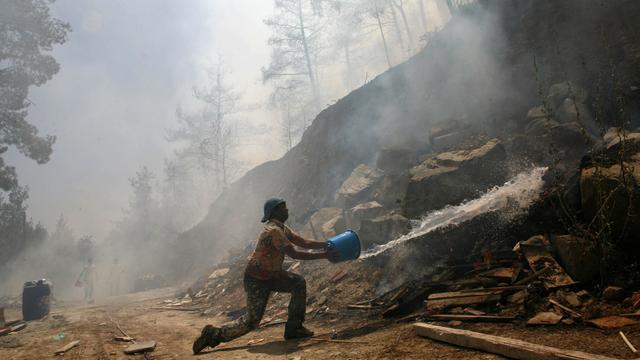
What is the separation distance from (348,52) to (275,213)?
1155 inches

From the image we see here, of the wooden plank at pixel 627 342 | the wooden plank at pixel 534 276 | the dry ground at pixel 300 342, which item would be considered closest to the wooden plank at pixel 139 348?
the dry ground at pixel 300 342

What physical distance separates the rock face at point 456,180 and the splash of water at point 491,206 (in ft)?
0.65

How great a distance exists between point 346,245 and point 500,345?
7.24 ft

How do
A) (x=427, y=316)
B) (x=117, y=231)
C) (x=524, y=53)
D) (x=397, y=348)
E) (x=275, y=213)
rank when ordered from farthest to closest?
(x=117, y=231) < (x=524, y=53) < (x=275, y=213) < (x=427, y=316) < (x=397, y=348)

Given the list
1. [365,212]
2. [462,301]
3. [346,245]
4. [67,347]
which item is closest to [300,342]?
[346,245]

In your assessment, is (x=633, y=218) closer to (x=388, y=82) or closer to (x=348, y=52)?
(x=388, y=82)

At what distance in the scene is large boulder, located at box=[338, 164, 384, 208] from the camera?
10852 millimetres

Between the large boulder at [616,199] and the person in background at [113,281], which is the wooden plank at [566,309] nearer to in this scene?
the large boulder at [616,199]

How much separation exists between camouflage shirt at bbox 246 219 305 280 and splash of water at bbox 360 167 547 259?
264cm

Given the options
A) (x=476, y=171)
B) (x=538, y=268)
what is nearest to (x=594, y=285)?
(x=538, y=268)

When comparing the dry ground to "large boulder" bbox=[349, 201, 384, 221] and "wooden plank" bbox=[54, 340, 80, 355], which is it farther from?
"large boulder" bbox=[349, 201, 384, 221]

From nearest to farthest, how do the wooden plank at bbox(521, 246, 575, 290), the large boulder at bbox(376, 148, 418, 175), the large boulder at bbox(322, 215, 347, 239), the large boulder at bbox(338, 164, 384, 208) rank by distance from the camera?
the wooden plank at bbox(521, 246, 575, 290) < the large boulder at bbox(322, 215, 347, 239) < the large boulder at bbox(376, 148, 418, 175) < the large boulder at bbox(338, 164, 384, 208)

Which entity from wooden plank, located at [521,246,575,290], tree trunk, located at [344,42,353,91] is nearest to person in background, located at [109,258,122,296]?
tree trunk, located at [344,42,353,91]

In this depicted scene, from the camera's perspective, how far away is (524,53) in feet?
35.9
